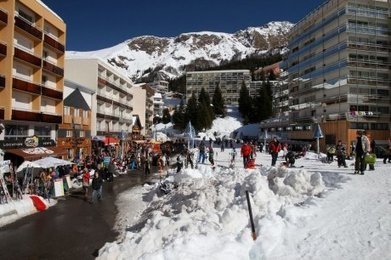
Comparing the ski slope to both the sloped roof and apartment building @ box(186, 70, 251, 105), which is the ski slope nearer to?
the sloped roof

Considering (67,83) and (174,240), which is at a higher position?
(67,83)

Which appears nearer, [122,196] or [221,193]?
[221,193]

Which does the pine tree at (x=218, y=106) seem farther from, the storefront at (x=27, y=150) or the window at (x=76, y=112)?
the storefront at (x=27, y=150)

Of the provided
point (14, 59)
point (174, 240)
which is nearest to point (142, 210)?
point (174, 240)

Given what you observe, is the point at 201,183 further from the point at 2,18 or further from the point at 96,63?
the point at 96,63

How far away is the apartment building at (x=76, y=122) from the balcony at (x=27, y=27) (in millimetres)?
9516

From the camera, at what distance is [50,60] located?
1629 inches

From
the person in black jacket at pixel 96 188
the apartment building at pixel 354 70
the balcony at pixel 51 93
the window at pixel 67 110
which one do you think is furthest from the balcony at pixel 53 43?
the apartment building at pixel 354 70

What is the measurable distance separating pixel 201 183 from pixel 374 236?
10008mm

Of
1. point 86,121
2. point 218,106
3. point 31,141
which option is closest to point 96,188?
point 31,141

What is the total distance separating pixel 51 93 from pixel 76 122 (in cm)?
849

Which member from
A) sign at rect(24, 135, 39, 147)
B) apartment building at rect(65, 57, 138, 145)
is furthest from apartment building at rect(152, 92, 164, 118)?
sign at rect(24, 135, 39, 147)

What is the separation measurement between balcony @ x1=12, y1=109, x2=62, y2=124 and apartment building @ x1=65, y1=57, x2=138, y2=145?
35.9 ft

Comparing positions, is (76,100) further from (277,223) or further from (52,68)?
(277,223)
